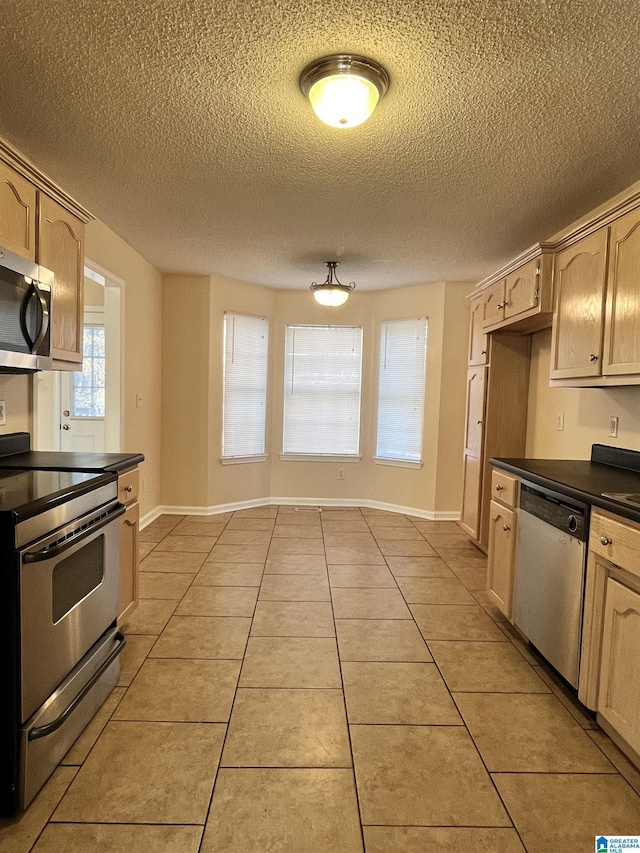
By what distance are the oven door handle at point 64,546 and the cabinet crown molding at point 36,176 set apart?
58.7 inches

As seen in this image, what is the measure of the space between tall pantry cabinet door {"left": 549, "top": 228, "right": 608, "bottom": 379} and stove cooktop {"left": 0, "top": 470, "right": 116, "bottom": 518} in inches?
97.2

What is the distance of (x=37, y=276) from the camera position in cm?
211

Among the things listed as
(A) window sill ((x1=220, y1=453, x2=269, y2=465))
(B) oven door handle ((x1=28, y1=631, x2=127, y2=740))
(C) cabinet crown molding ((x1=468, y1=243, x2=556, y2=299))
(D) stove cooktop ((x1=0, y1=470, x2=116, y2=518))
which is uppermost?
(C) cabinet crown molding ((x1=468, y1=243, x2=556, y2=299))

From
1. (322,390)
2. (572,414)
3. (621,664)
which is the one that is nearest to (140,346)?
(322,390)

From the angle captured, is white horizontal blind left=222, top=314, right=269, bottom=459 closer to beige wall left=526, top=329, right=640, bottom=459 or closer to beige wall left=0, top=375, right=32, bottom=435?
beige wall left=0, top=375, right=32, bottom=435

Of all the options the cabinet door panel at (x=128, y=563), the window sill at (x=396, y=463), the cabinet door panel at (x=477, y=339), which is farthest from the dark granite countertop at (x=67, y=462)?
the window sill at (x=396, y=463)

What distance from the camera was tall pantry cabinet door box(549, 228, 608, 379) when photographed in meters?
2.50

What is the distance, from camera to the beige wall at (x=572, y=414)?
2.75m

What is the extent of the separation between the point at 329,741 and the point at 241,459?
12.5 ft

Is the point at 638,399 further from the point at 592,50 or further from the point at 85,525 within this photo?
the point at 85,525

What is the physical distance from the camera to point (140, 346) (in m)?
4.45

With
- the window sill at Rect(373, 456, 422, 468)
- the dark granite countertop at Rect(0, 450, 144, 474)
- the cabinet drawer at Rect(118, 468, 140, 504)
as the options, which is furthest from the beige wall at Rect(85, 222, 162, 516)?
the window sill at Rect(373, 456, 422, 468)

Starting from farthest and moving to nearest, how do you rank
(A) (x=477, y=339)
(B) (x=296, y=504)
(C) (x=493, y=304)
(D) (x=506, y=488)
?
(B) (x=296, y=504) → (A) (x=477, y=339) → (C) (x=493, y=304) → (D) (x=506, y=488)

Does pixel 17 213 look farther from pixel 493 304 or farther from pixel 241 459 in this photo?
pixel 241 459
